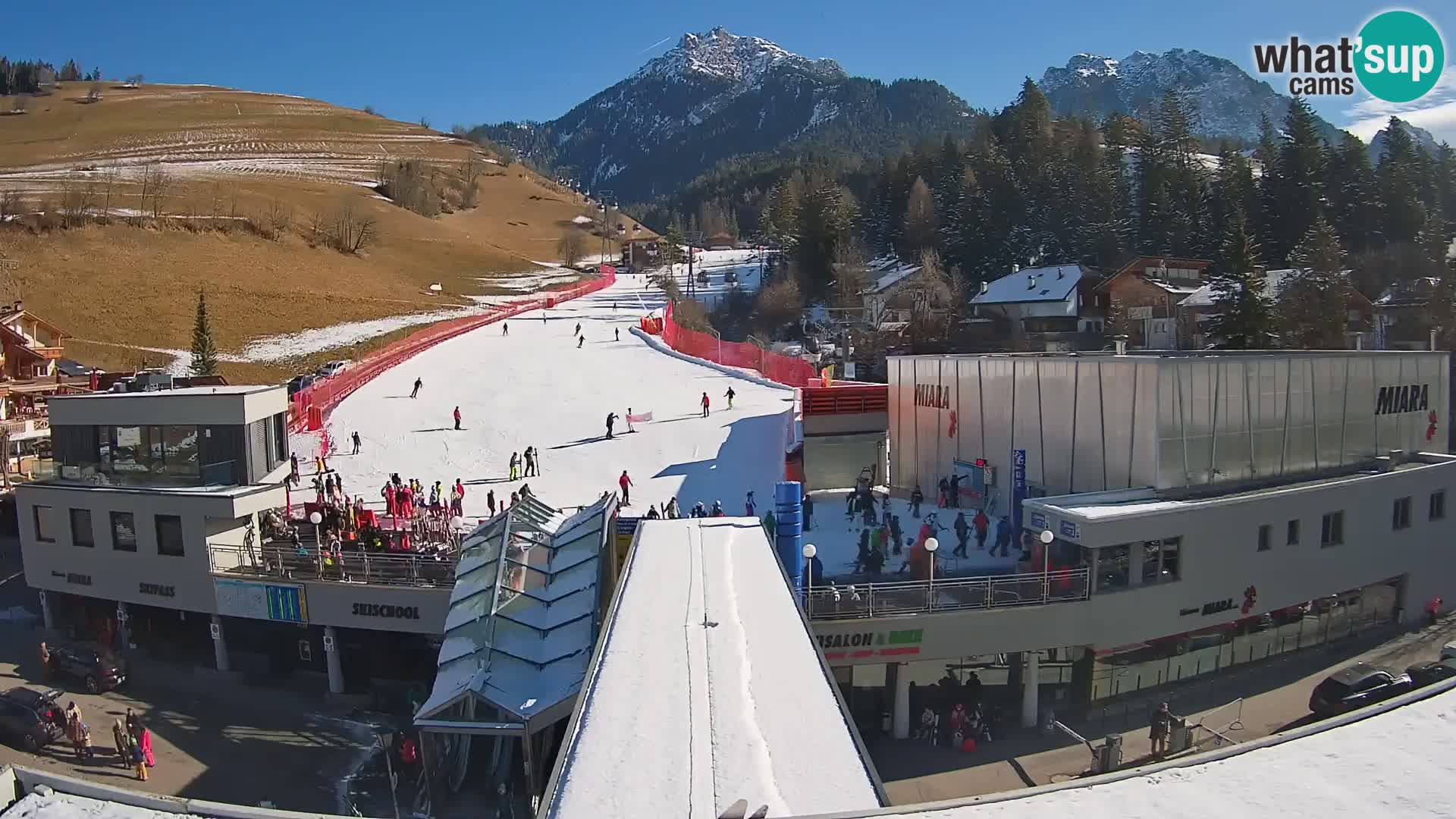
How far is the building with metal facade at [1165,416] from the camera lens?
62.6 feet

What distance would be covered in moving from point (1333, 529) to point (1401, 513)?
3.01 metres

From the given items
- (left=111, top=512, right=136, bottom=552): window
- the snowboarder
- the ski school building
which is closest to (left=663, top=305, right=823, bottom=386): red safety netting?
the ski school building

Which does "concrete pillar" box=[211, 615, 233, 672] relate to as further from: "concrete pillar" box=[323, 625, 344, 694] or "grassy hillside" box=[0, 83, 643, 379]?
"grassy hillside" box=[0, 83, 643, 379]

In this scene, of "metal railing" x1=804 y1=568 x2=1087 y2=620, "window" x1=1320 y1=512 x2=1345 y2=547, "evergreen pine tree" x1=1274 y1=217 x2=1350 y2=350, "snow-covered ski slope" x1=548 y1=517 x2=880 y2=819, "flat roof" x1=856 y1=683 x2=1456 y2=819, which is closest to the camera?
"flat roof" x1=856 y1=683 x2=1456 y2=819

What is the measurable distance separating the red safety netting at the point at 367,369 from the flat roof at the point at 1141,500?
918 inches

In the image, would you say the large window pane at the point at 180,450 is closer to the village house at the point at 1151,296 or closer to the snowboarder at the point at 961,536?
the snowboarder at the point at 961,536

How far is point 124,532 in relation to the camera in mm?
21359

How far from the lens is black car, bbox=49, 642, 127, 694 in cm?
1912

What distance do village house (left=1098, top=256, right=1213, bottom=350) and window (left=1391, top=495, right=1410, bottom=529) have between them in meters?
41.4

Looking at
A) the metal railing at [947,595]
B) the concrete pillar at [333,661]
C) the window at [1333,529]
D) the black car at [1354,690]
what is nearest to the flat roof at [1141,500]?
the window at [1333,529]

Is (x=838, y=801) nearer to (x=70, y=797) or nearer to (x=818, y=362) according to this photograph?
(x=70, y=797)

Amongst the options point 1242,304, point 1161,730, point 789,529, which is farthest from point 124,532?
point 1242,304

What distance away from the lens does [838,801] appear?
23.5 feet

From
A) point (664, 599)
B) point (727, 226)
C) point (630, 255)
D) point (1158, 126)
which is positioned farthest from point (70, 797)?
point (727, 226)
